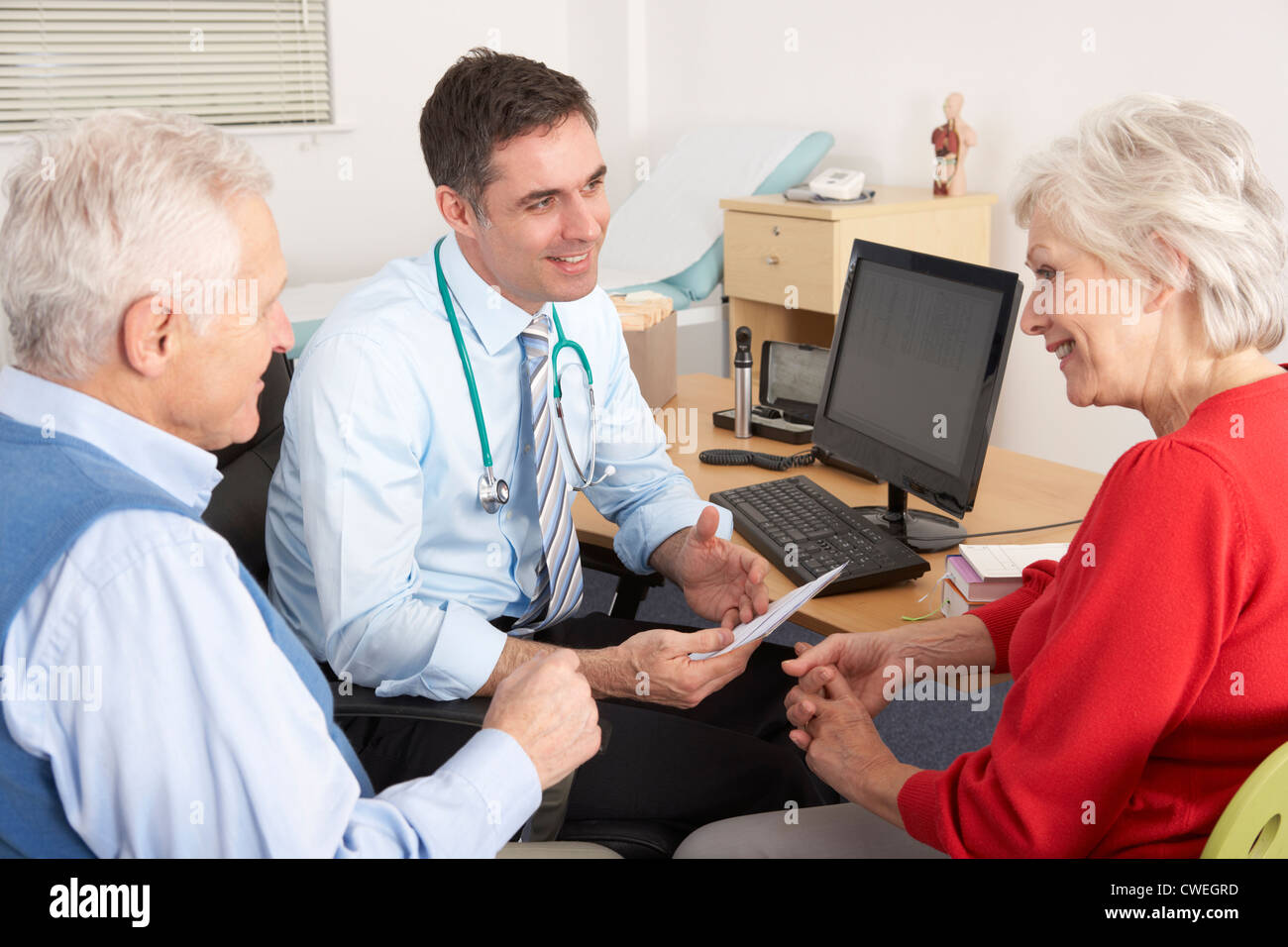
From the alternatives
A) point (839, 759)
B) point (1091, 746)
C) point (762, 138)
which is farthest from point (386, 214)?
point (1091, 746)

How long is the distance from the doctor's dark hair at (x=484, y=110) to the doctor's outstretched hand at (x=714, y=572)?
2.02 ft

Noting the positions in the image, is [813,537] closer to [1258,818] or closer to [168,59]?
[1258,818]

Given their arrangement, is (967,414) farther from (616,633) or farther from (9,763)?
(9,763)

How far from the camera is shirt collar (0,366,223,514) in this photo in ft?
3.02

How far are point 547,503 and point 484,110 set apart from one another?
616mm

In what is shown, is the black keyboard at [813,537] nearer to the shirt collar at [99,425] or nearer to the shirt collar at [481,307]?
the shirt collar at [481,307]

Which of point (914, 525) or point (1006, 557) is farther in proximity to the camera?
point (914, 525)

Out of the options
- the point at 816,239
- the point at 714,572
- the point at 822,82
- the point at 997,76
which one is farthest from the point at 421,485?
the point at 822,82

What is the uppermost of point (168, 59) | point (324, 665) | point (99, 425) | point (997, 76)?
point (168, 59)

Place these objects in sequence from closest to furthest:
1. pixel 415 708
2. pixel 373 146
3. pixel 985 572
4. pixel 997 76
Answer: pixel 415 708
pixel 985 572
pixel 997 76
pixel 373 146

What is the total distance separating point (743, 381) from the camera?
2469 millimetres

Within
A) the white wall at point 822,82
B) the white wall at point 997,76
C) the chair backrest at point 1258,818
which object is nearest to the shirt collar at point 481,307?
the chair backrest at point 1258,818

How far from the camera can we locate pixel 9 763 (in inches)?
34.0
